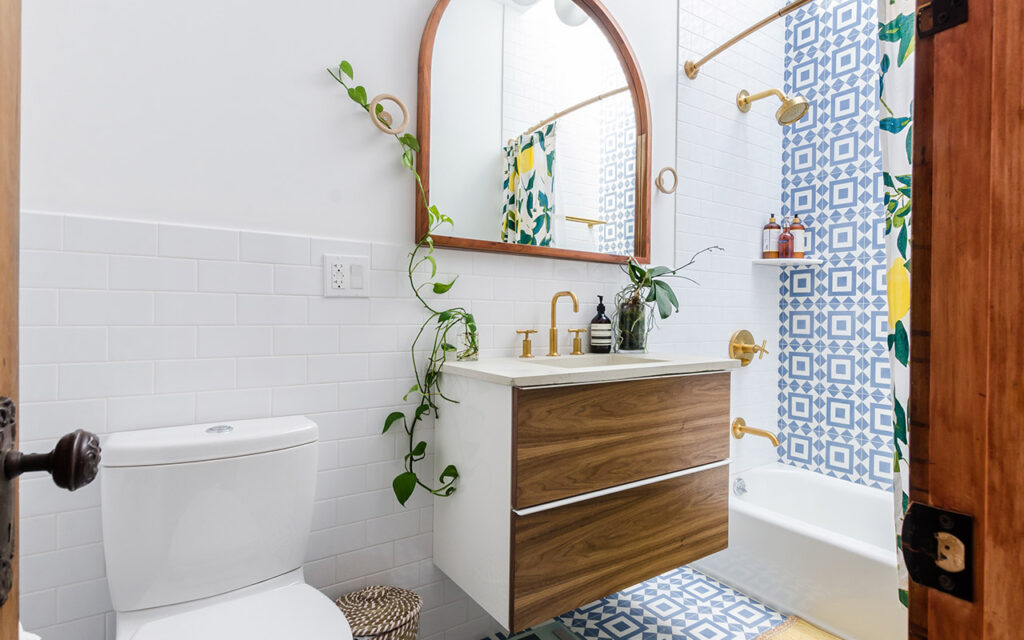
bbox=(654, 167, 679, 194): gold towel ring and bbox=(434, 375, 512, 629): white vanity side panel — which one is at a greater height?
bbox=(654, 167, 679, 194): gold towel ring

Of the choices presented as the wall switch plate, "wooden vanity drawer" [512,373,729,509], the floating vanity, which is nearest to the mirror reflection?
the wall switch plate

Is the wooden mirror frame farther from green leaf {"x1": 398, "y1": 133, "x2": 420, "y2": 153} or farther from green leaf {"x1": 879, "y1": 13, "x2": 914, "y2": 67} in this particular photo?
green leaf {"x1": 879, "y1": 13, "x2": 914, "y2": 67}

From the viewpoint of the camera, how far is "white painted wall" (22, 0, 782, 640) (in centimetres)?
114

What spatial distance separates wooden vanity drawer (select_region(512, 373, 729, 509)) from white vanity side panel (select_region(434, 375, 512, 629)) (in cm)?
6

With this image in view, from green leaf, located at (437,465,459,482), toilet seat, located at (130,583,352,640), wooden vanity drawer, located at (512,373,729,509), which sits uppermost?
wooden vanity drawer, located at (512,373,729,509)

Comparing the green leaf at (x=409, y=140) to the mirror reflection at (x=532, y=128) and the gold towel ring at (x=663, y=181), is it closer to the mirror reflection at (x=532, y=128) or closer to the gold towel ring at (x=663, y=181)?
the mirror reflection at (x=532, y=128)

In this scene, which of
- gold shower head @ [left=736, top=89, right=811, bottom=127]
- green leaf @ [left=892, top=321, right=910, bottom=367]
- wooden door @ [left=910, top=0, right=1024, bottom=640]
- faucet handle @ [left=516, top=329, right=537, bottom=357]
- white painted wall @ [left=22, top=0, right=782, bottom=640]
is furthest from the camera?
gold shower head @ [left=736, top=89, right=811, bottom=127]

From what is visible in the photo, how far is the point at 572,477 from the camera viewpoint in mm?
1343

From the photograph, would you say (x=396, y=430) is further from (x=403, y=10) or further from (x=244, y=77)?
(x=403, y=10)

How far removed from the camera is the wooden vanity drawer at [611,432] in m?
1.28

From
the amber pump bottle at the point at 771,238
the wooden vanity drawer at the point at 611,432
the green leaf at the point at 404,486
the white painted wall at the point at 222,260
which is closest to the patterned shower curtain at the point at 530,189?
A: the white painted wall at the point at 222,260

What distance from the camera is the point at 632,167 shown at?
2090 millimetres

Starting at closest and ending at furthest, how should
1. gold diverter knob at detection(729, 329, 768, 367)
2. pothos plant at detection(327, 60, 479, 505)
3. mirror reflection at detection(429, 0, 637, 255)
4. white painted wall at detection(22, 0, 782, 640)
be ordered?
white painted wall at detection(22, 0, 782, 640)
pothos plant at detection(327, 60, 479, 505)
mirror reflection at detection(429, 0, 637, 255)
gold diverter knob at detection(729, 329, 768, 367)

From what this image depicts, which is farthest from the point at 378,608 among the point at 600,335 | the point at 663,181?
the point at 663,181
